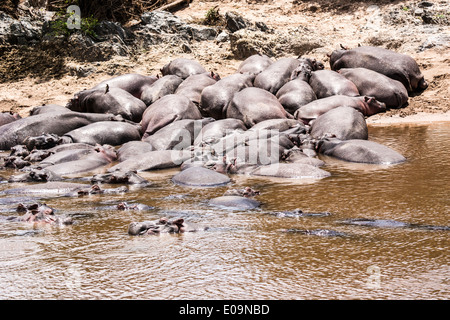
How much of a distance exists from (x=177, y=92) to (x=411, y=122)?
4.79 meters

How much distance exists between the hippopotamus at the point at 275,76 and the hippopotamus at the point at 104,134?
9.43 feet

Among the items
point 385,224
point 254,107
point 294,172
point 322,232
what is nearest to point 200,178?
point 294,172

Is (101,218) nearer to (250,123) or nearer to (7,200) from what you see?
(7,200)

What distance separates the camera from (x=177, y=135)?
9859 millimetres

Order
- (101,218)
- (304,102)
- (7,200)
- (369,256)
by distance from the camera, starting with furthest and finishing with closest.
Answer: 1. (304,102)
2. (7,200)
3. (101,218)
4. (369,256)

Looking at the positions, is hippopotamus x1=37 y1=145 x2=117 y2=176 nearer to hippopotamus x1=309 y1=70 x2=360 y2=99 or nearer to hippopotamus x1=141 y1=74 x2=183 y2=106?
hippopotamus x1=141 y1=74 x2=183 y2=106

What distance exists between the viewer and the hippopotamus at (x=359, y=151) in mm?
8039

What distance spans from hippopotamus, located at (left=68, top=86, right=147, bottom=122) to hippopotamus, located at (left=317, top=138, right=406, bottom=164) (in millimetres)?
4325

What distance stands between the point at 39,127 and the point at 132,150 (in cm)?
247

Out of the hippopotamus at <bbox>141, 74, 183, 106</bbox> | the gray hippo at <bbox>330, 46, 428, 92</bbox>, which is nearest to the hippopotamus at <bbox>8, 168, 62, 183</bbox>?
the hippopotamus at <bbox>141, 74, 183, 106</bbox>

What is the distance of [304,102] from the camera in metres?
11.3
